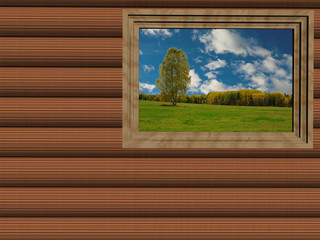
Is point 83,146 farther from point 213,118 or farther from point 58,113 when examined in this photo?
point 213,118

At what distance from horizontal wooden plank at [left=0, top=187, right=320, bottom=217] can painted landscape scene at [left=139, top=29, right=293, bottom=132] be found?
455mm

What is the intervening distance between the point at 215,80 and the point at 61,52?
1.12m

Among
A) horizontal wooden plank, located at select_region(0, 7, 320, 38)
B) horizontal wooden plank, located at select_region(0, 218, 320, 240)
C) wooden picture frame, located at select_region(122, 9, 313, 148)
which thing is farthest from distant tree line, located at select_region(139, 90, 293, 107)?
horizontal wooden plank, located at select_region(0, 218, 320, 240)

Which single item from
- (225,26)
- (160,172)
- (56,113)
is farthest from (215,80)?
(56,113)

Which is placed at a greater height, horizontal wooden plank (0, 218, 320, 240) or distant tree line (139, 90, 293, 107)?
distant tree line (139, 90, 293, 107)

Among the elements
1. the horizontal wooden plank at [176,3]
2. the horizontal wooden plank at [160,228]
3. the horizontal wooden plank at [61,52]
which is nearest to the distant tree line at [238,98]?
the horizontal wooden plank at [61,52]

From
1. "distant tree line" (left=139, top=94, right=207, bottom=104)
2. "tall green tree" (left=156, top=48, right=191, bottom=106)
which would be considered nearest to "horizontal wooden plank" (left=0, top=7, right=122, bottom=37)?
"tall green tree" (left=156, top=48, right=191, bottom=106)

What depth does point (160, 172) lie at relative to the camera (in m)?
1.15

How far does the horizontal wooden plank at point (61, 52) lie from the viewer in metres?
1.16

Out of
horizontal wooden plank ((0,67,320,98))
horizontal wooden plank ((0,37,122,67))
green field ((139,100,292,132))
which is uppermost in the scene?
horizontal wooden plank ((0,37,122,67))

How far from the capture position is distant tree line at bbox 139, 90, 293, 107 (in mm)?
1187

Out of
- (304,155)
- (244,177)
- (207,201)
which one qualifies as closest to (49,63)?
(207,201)

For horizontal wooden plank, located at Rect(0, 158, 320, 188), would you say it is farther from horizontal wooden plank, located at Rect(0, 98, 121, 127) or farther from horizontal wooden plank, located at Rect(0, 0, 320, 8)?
horizontal wooden plank, located at Rect(0, 0, 320, 8)

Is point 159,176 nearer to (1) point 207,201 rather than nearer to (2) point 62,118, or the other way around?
(1) point 207,201
